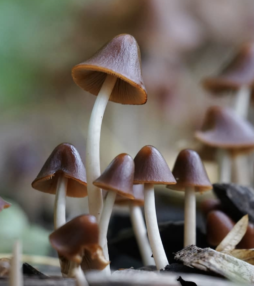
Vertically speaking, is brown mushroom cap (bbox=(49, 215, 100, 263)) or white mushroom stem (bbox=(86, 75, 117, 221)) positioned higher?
white mushroom stem (bbox=(86, 75, 117, 221))

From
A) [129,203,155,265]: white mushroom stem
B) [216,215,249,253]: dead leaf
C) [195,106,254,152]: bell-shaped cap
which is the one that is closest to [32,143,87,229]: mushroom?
[129,203,155,265]: white mushroom stem

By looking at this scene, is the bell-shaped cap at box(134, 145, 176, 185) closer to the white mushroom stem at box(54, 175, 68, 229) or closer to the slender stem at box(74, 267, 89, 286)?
the white mushroom stem at box(54, 175, 68, 229)

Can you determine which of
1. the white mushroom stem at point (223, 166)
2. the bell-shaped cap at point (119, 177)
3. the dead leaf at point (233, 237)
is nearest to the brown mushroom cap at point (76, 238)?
the bell-shaped cap at point (119, 177)

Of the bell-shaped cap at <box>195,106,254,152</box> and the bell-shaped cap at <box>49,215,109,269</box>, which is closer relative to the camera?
the bell-shaped cap at <box>49,215,109,269</box>

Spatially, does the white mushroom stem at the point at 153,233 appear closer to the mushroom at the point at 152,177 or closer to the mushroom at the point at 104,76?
the mushroom at the point at 152,177

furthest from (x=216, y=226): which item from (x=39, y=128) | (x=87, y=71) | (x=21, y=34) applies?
(x=21, y=34)

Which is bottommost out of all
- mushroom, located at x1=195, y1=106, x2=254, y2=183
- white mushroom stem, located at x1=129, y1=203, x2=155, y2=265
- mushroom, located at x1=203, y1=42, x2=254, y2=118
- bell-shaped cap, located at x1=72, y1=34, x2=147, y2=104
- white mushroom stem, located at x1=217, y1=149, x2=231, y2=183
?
white mushroom stem, located at x1=129, y1=203, x2=155, y2=265
